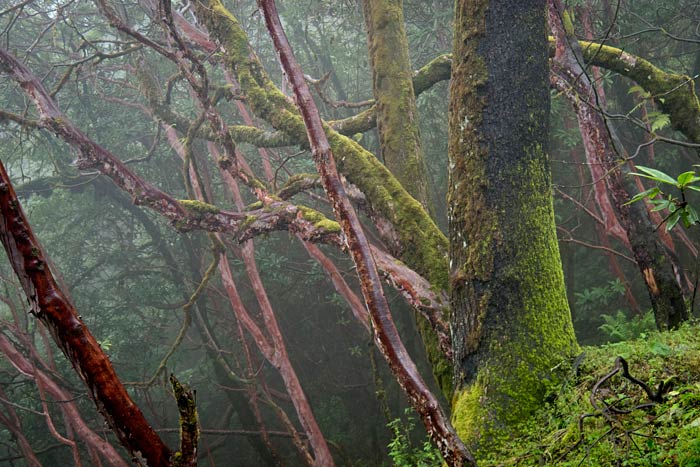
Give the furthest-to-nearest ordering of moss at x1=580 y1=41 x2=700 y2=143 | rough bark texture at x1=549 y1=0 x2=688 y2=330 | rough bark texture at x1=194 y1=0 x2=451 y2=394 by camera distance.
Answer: moss at x1=580 y1=41 x2=700 y2=143, rough bark texture at x1=194 y1=0 x2=451 y2=394, rough bark texture at x1=549 y1=0 x2=688 y2=330

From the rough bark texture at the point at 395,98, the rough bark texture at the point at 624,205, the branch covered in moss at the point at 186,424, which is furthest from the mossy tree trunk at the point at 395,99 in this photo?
the branch covered in moss at the point at 186,424

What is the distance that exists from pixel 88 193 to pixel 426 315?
10.9 metres

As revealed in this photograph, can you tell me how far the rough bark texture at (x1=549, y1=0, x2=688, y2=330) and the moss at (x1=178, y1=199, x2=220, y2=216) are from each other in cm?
373

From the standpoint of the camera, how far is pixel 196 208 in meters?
5.54

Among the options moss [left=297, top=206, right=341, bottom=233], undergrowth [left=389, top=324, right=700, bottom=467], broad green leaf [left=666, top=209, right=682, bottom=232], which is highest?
moss [left=297, top=206, right=341, bottom=233]

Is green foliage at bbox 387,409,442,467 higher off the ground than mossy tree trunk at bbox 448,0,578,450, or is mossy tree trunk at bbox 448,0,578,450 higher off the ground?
mossy tree trunk at bbox 448,0,578,450

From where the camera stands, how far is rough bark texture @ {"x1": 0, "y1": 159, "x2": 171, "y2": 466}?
1441 millimetres

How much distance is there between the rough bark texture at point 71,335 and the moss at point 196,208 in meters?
Answer: 4.11

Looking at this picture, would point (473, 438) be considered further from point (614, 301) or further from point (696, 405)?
point (614, 301)

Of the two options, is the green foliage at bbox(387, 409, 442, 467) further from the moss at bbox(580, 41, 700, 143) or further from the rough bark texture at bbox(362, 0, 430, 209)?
the moss at bbox(580, 41, 700, 143)

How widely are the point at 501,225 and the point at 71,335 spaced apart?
2.50 meters

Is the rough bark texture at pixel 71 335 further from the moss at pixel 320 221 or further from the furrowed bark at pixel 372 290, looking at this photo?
the moss at pixel 320 221

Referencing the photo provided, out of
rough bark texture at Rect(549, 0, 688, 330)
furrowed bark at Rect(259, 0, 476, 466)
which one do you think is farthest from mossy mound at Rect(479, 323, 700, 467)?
rough bark texture at Rect(549, 0, 688, 330)

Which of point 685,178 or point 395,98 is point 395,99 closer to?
point 395,98
